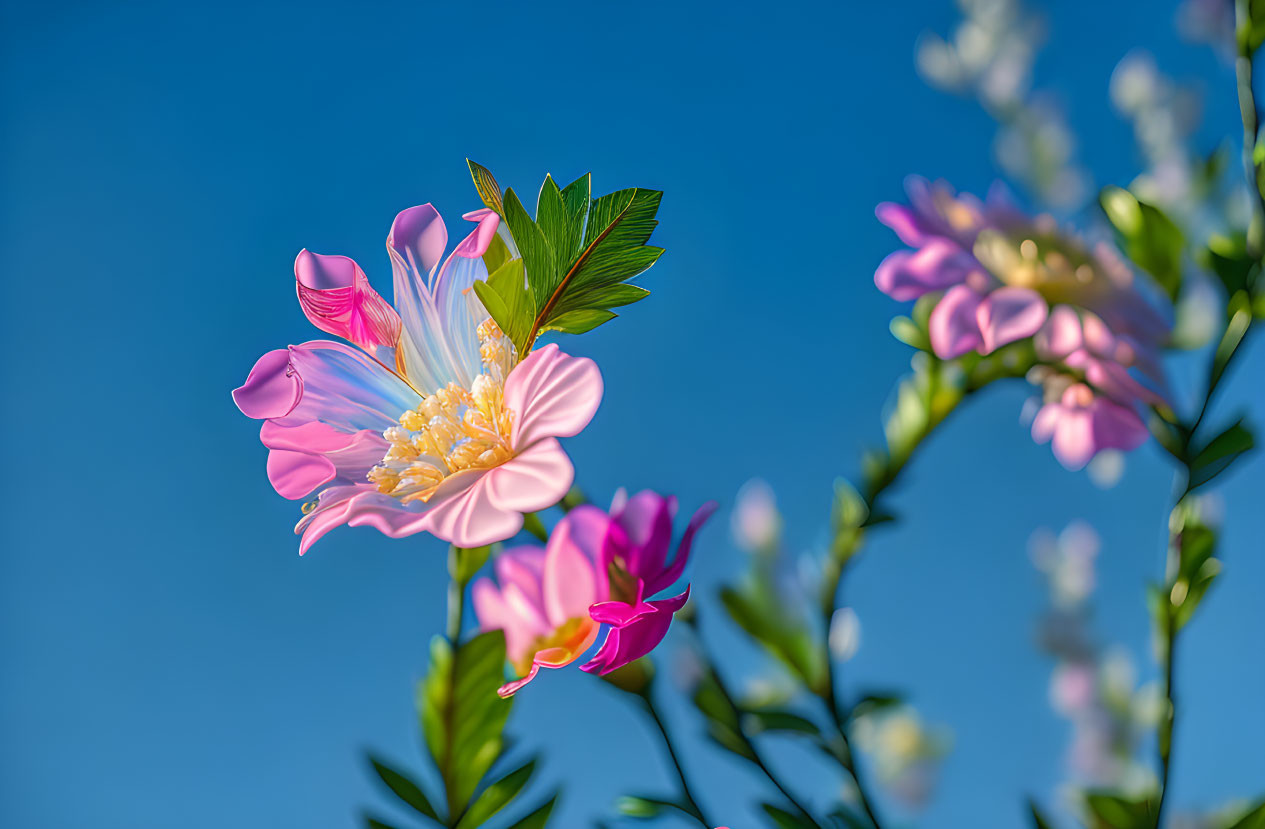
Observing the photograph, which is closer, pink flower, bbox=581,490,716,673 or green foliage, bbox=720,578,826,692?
pink flower, bbox=581,490,716,673

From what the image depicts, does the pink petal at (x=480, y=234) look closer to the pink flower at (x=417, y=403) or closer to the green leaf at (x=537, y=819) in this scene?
the pink flower at (x=417, y=403)

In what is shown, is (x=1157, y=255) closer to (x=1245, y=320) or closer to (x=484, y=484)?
(x=1245, y=320)

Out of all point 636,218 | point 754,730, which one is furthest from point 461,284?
point 754,730

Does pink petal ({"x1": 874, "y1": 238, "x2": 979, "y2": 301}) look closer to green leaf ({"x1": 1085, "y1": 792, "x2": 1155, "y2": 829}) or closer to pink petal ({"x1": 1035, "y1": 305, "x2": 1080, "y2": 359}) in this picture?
pink petal ({"x1": 1035, "y1": 305, "x2": 1080, "y2": 359})

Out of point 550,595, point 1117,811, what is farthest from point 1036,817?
point 550,595

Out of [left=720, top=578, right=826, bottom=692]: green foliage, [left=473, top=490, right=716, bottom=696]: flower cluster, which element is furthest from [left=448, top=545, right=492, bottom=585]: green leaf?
[left=720, top=578, right=826, bottom=692]: green foliage

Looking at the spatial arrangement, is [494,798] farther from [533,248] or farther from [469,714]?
[533,248]
